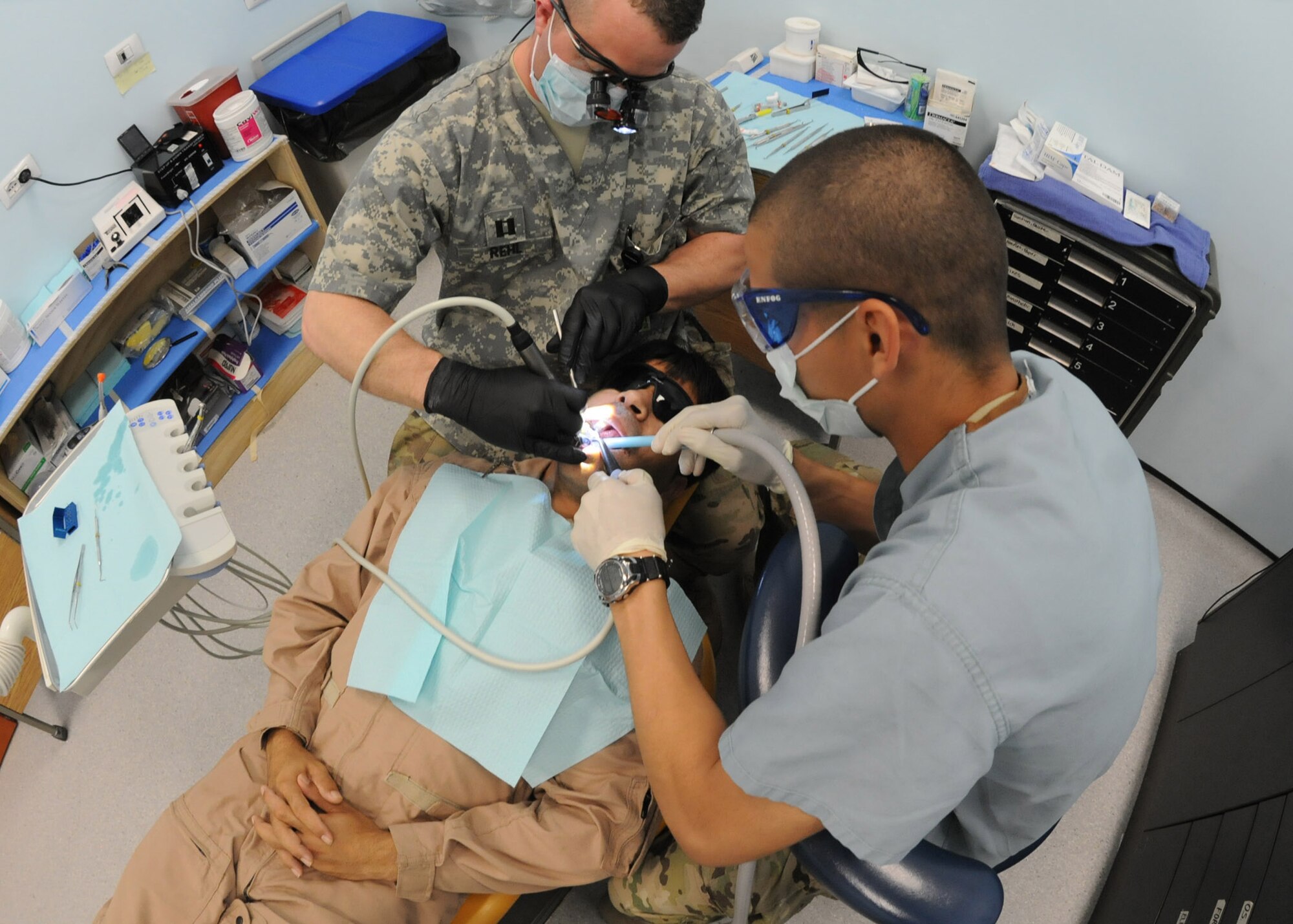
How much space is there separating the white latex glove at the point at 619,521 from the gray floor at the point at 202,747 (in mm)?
1002

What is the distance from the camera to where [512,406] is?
1.41m

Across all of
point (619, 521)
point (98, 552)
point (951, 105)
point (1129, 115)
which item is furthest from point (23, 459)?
point (1129, 115)

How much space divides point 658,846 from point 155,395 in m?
2.35

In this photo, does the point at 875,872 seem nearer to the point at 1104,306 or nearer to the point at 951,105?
the point at 1104,306

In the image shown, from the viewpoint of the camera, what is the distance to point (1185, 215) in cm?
211

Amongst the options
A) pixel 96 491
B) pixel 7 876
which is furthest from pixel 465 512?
pixel 7 876

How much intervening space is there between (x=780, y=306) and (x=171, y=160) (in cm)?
230

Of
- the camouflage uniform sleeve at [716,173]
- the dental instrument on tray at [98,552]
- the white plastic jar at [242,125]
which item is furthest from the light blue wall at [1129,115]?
the dental instrument on tray at [98,552]

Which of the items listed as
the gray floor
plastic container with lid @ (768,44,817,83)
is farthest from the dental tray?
plastic container with lid @ (768,44,817,83)

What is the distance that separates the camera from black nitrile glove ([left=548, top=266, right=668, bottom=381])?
1.53 m

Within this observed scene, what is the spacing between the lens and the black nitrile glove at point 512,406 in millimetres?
1399

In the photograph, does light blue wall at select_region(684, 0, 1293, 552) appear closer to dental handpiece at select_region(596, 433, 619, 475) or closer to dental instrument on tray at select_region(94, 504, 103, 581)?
dental handpiece at select_region(596, 433, 619, 475)

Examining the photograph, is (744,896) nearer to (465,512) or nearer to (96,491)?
(465,512)

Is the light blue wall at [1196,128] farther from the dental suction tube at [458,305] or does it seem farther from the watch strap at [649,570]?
the watch strap at [649,570]
